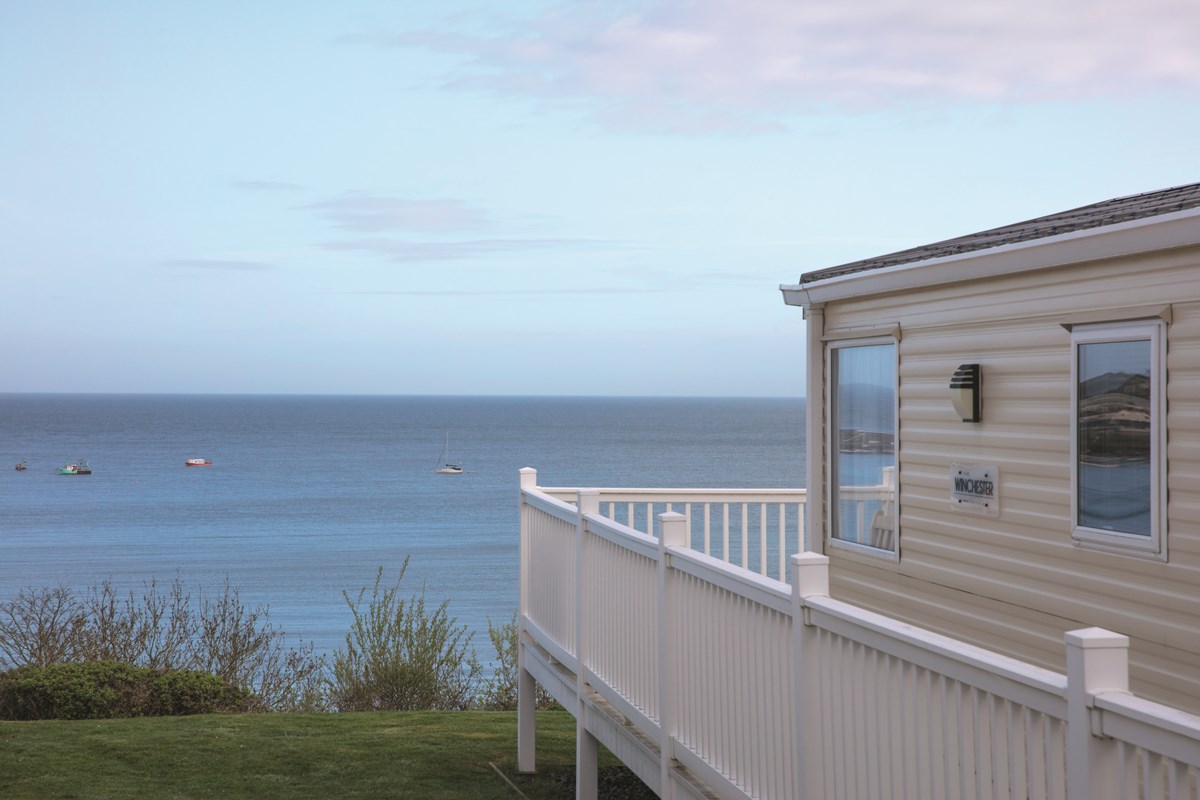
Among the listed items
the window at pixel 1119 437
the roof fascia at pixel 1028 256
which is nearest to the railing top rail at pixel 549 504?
the roof fascia at pixel 1028 256

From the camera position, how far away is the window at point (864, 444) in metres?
6.56

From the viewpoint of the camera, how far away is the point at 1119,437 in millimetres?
4562

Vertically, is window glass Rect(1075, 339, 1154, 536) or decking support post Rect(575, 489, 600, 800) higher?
window glass Rect(1075, 339, 1154, 536)

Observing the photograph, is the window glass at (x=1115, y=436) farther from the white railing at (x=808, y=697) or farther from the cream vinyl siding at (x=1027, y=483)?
the white railing at (x=808, y=697)

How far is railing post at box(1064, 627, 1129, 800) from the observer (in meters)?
2.31

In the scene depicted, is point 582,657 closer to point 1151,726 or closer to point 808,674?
point 808,674

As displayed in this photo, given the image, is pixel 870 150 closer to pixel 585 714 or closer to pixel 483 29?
pixel 483 29

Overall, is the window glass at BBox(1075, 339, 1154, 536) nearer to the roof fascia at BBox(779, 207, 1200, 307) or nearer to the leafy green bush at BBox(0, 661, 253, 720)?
the roof fascia at BBox(779, 207, 1200, 307)

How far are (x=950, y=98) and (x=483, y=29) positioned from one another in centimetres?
1074

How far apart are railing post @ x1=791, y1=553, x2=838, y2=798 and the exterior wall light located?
224 cm

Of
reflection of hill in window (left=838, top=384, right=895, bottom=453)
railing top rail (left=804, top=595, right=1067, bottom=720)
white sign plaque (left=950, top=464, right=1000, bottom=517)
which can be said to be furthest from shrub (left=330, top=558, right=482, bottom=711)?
railing top rail (left=804, top=595, right=1067, bottom=720)

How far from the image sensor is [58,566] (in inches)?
1511

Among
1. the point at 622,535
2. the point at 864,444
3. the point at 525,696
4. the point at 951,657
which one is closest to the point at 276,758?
the point at 525,696

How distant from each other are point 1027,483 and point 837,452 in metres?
2.01
